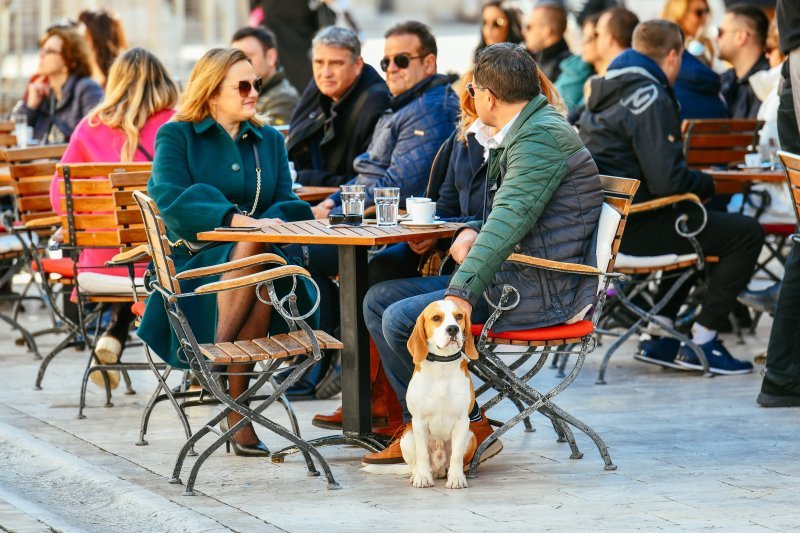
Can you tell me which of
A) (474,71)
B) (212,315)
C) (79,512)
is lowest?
(79,512)

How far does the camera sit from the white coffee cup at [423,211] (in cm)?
576

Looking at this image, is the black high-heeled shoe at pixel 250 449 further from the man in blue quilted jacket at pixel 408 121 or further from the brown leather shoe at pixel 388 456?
the man in blue quilted jacket at pixel 408 121

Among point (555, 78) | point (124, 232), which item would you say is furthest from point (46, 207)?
point (555, 78)

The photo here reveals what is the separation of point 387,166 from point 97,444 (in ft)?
6.44

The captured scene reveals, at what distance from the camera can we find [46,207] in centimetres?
825

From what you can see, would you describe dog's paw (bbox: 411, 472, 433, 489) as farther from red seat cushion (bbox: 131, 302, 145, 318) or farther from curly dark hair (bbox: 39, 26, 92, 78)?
curly dark hair (bbox: 39, 26, 92, 78)

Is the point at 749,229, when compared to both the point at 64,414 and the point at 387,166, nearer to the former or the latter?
the point at 387,166


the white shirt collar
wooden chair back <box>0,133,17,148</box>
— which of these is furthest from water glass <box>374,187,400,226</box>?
wooden chair back <box>0,133,17,148</box>

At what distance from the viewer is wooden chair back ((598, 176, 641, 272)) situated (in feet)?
18.5

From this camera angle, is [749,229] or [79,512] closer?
[79,512]

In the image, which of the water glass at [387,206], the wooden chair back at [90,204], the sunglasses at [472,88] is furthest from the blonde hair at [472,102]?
the wooden chair back at [90,204]

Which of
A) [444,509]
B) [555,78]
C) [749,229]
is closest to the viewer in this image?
[444,509]

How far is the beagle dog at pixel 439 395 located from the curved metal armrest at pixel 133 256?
153 centimetres

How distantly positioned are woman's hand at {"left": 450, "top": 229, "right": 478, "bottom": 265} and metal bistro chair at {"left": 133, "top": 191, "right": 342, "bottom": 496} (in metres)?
0.54
